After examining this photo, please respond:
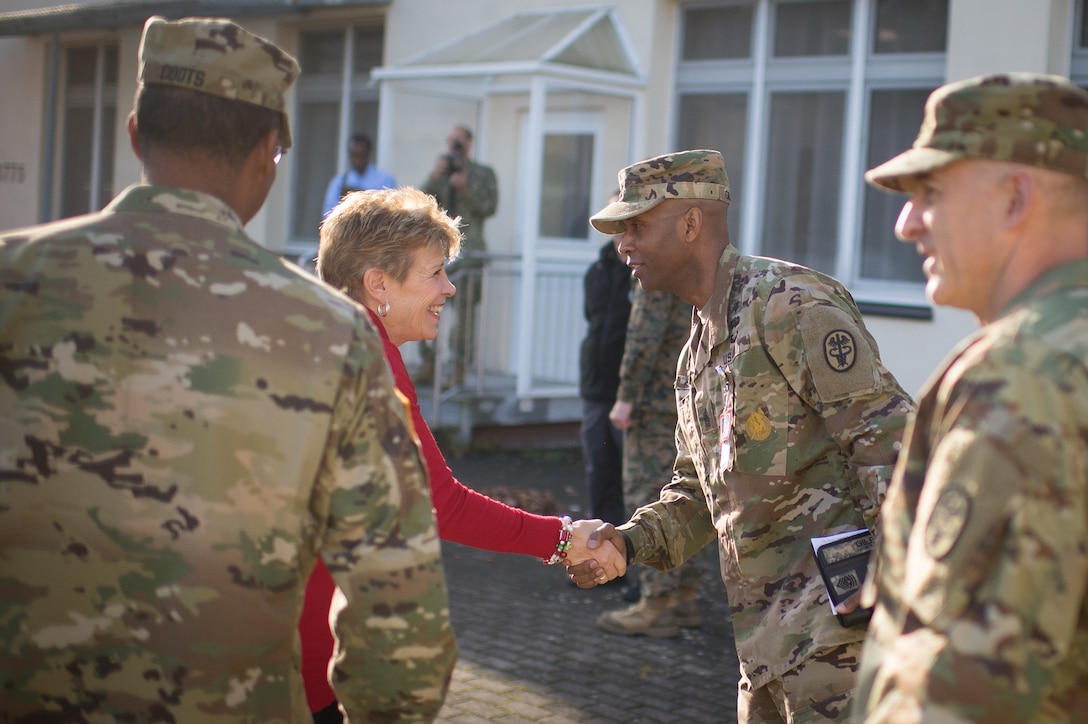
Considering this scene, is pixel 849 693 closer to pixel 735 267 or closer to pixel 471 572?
pixel 735 267

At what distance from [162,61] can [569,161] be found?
1016 centimetres

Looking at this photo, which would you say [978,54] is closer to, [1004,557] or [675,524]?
[675,524]

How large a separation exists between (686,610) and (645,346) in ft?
4.66

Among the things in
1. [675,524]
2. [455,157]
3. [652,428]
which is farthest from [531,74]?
[675,524]

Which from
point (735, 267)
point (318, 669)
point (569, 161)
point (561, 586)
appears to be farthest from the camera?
point (569, 161)

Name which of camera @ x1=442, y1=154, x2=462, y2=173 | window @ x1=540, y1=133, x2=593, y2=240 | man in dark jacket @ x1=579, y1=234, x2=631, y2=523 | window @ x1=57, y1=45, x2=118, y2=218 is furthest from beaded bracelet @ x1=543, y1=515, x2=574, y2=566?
window @ x1=57, y1=45, x2=118, y2=218

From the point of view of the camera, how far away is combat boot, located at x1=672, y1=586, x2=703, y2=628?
255 inches

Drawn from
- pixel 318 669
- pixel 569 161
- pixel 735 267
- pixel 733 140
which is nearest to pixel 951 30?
pixel 733 140

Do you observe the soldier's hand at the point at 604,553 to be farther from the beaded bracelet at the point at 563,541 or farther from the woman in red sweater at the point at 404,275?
the woman in red sweater at the point at 404,275

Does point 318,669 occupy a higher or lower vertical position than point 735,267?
lower

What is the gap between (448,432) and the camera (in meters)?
11.4

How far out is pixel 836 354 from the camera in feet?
10.2

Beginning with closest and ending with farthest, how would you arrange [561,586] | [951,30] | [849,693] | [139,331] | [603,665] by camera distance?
[139,331] < [849,693] < [603,665] < [561,586] < [951,30]

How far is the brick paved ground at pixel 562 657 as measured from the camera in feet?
16.9
